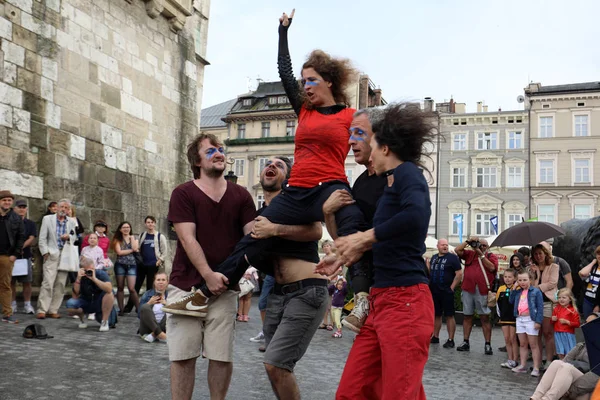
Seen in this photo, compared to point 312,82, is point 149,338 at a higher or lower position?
lower

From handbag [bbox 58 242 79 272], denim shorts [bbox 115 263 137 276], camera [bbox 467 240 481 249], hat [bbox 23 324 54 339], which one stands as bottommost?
hat [bbox 23 324 54 339]

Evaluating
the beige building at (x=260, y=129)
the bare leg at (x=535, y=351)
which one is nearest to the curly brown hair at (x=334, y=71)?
the bare leg at (x=535, y=351)

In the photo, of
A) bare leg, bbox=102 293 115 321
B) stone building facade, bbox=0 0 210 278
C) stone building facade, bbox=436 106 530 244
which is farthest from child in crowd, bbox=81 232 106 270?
stone building facade, bbox=436 106 530 244

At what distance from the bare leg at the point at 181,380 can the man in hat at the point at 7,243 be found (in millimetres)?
5966

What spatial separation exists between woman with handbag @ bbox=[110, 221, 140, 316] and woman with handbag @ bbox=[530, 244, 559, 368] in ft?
22.2

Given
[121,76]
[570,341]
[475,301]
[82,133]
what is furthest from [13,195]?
[570,341]

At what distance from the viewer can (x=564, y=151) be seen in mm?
47844

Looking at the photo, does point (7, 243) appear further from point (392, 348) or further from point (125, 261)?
point (392, 348)

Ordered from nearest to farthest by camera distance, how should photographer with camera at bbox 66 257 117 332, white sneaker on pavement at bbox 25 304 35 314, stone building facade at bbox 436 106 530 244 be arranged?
photographer with camera at bbox 66 257 117 332, white sneaker on pavement at bbox 25 304 35 314, stone building facade at bbox 436 106 530 244

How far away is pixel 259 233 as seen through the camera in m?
3.88

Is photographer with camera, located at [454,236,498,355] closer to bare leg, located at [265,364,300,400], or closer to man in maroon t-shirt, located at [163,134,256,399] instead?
man in maroon t-shirt, located at [163,134,256,399]

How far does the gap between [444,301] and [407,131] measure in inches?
328

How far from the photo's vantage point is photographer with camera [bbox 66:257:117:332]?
919cm

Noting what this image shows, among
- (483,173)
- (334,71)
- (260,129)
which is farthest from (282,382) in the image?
(260,129)
